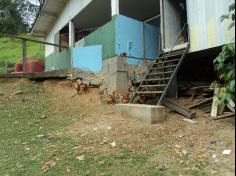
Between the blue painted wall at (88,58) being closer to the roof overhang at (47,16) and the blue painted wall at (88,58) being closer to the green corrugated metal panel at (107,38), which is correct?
the green corrugated metal panel at (107,38)

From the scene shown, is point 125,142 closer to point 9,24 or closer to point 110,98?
point 110,98

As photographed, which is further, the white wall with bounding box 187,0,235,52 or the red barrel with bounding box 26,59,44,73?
the red barrel with bounding box 26,59,44,73

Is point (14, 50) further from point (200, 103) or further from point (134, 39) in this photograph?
point (200, 103)

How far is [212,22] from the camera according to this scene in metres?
8.52

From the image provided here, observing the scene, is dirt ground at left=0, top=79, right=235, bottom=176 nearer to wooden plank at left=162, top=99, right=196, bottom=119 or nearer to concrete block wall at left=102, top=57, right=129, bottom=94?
wooden plank at left=162, top=99, right=196, bottom=119

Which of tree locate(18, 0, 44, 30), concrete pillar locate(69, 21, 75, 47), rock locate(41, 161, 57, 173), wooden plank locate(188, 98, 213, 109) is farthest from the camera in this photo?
tree locate(18, 0, 44, 30)

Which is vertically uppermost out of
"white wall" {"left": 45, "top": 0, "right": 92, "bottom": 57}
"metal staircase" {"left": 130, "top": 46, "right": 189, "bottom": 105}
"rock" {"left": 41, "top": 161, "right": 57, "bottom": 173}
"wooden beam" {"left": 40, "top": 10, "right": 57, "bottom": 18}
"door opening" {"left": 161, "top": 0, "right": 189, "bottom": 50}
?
"wooden beam" {"left": 40, "top": 10, "right": 57, "bottom": 18}

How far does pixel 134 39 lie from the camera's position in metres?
10.9

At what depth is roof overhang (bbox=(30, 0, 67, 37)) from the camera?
1630 cm

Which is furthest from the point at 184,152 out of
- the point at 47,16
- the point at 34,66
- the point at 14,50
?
the point at 14,50

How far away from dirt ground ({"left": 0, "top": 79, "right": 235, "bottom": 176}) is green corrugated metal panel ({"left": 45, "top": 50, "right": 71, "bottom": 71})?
551cm

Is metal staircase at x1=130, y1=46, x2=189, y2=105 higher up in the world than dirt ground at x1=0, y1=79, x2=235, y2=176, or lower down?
higher up

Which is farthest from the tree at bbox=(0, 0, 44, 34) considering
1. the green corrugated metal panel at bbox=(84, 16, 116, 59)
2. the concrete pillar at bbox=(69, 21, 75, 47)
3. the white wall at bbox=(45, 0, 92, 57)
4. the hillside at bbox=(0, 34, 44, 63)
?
the green corrugated metal panel at bbox=(84, 16, 116, 59)

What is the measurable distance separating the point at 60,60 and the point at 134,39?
598 centimetres
